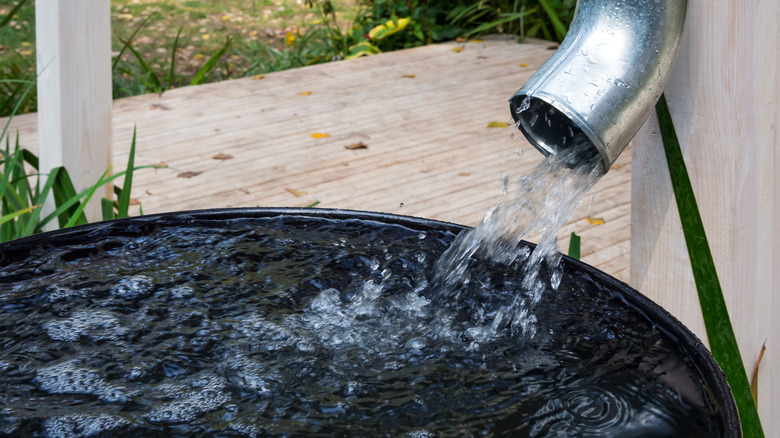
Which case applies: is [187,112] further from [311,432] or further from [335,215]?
[311,432]

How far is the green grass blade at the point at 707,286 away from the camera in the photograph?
135cm

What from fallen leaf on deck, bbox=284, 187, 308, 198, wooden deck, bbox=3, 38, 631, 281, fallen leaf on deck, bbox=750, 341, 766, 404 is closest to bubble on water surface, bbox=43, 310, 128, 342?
fallen leaf on deck, bbox=750, 341, 766, 404

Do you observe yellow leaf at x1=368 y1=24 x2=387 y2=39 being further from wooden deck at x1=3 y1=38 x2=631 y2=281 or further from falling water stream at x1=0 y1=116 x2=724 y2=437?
falling water stream at x1=0 y1=116 x2=724 y2=437

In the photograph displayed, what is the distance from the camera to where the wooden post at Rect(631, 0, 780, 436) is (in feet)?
4.40

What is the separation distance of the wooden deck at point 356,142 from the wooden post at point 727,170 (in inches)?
58.4

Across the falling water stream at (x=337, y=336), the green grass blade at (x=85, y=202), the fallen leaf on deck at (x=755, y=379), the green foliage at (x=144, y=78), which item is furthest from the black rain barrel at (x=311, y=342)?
the green foliage at (x=144, y=78)

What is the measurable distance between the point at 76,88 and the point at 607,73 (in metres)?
1.77

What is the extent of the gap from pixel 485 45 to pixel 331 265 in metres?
4.75

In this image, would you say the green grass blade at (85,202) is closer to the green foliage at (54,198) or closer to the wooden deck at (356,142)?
the green foliage at (54,198)

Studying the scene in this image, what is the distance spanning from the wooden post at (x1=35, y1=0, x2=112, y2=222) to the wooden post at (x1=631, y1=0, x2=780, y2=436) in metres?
1.60

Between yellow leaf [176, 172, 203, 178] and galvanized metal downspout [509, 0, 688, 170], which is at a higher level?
galvanized metal downspout [509, 0, 688, 170]

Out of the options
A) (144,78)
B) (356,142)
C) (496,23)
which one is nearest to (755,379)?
(356,142)

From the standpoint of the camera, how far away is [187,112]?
4566 mm

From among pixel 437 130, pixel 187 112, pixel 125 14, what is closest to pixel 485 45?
pixel 437 130
